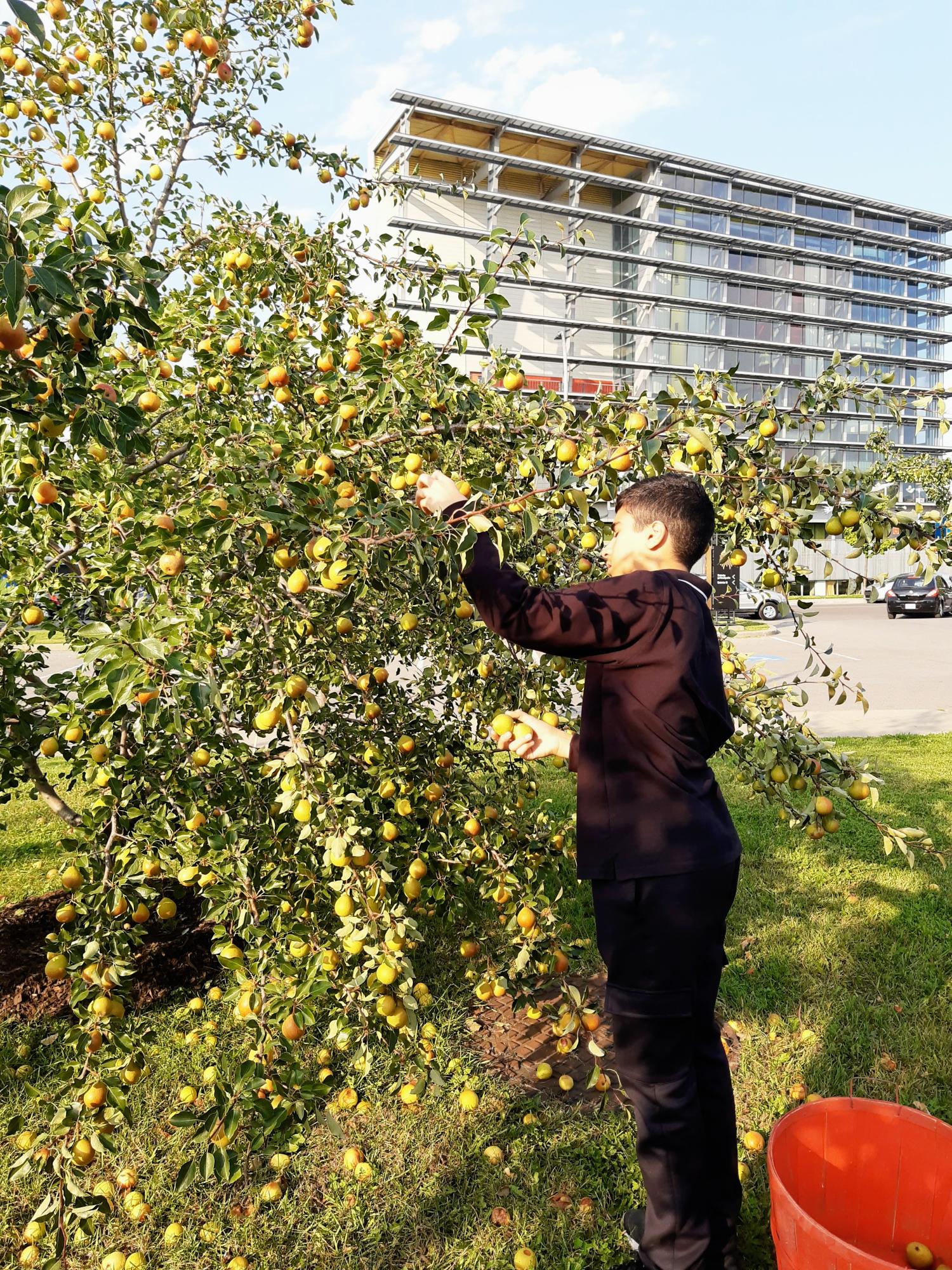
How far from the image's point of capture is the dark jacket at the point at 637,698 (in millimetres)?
1657

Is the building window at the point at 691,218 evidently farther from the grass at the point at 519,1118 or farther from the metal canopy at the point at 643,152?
the grass at the point at 519,1118

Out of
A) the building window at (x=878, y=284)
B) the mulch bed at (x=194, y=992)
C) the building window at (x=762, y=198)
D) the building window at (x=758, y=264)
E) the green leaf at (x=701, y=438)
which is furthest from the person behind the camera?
the building window at (x=878, y=284)

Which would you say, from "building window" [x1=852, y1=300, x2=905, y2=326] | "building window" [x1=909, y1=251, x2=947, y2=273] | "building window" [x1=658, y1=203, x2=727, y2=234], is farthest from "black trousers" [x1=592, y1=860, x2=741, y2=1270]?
"building window" [x1=909, y1=251, x2=947, y2=273]

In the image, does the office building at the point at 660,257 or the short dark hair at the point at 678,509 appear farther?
the office building at the point at 660,257

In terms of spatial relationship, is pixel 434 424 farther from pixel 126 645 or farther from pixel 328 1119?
pixel 328 1119

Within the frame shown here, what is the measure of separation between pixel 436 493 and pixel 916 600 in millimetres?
21483

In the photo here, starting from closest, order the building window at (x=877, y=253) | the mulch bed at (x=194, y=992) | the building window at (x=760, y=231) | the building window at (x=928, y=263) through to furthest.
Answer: the mulch bed at (x=194, y=992), the building window at (x=760, y=231), the building window at (x=877, y=253), the building window at (x=928, y=263)

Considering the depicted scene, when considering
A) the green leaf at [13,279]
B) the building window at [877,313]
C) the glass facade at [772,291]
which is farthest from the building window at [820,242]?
the green leaf at [13,279]

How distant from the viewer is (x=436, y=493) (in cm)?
171

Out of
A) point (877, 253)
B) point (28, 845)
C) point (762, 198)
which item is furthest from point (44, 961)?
point (877, 253)

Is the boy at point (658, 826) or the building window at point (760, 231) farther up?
the building window at point (760, 231)

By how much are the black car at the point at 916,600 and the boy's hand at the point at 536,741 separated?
20240mm

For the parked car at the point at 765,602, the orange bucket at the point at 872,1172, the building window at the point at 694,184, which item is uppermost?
the building window at the point at 694,184

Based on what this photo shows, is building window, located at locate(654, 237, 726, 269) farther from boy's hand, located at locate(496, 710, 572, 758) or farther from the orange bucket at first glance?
the orange bucket
